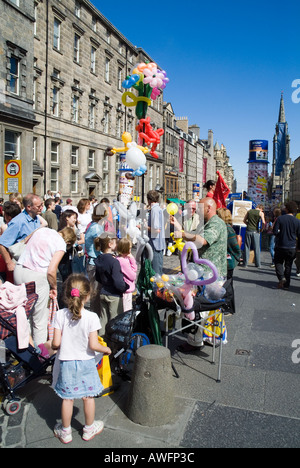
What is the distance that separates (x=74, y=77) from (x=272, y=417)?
30.3 meters

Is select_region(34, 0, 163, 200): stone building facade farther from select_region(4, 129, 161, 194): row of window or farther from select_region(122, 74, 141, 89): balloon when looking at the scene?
select_region(122, 74, 141, 89): balloon

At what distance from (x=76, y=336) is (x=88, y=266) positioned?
3.32 meters

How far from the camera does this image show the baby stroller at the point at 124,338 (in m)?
4.16

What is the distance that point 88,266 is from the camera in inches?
257

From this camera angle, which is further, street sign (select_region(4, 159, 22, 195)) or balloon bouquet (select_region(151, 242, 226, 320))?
street sign (select_region(4, 159, 22, 195))

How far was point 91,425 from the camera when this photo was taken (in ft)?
10.6

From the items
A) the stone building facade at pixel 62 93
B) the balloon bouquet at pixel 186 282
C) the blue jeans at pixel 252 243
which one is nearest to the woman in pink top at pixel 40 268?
the balloon bouquet at pixel 186 282

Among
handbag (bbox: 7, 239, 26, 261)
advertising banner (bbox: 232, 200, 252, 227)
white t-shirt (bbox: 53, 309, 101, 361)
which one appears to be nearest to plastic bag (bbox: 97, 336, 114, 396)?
white t-shirt (bbox: 53, 309, 101, 361)

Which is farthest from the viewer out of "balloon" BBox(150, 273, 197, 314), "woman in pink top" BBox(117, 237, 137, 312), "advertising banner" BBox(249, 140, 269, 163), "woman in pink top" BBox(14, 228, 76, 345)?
"advertising banner" BBox(249, 140, 269, 163)

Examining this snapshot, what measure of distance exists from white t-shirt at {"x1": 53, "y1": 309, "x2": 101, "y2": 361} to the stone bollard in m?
0.55

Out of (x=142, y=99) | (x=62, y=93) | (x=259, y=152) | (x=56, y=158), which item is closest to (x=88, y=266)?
(x=142, y=99)

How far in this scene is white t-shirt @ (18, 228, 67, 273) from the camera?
4582 millimetres

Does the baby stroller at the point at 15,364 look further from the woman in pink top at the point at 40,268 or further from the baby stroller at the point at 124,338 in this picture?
the baby stroller at the point at 124,338
